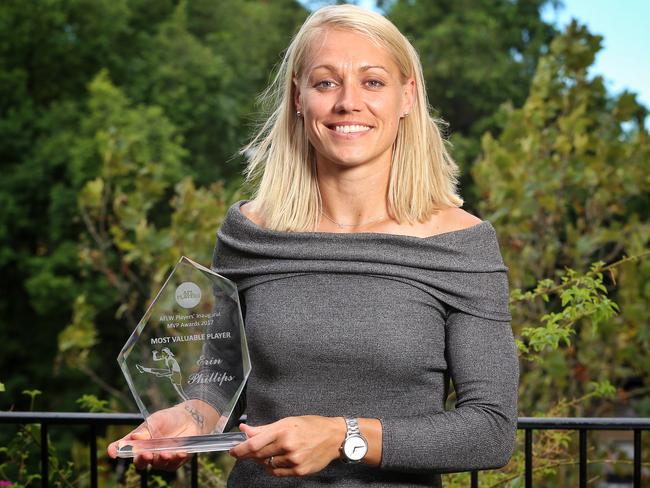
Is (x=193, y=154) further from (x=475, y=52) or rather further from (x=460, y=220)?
(x=460, y=220)

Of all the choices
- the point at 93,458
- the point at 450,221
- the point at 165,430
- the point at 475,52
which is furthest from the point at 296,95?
the point at 475,52

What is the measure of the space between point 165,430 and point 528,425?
3.21ft

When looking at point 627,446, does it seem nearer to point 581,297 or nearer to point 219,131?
point 219,131

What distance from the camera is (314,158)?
1.77 meters

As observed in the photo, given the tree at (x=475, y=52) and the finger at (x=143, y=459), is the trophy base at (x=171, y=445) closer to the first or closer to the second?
the finger at (x=143, y=459)

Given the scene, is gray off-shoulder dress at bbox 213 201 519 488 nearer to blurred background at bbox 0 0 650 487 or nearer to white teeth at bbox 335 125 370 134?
white teeth at bbox 335 125 370 134

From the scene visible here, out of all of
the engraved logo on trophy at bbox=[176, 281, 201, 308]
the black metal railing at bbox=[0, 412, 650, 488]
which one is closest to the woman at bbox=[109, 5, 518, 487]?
the engraved logo on trophy at bbox=[176, 281, 201, 308]

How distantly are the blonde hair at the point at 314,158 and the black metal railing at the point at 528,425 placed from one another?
659 millimetres

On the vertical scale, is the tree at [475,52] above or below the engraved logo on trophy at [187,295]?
above

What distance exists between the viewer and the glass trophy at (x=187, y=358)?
4.83ft

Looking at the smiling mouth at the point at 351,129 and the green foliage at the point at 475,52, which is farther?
the green foliage at the point at 475,52

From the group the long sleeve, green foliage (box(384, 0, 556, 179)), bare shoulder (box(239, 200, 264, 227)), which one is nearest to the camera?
the long sleeve

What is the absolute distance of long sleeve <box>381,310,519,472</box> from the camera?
1.40 m

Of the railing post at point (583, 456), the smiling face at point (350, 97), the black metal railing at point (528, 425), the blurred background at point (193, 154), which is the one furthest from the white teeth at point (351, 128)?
the blurred background at point (193, 154)
